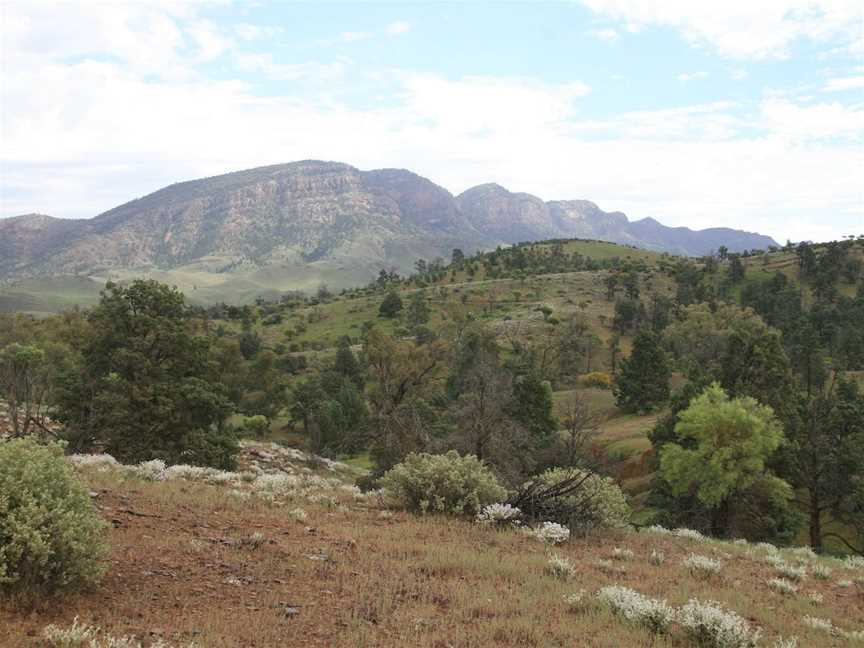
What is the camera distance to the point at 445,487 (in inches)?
626

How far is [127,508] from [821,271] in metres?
167

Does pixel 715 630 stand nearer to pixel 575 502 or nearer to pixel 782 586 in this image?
pixel 782 586

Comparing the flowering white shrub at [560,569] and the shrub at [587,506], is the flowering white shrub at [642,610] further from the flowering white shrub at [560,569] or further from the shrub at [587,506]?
the shrub at [587,506]

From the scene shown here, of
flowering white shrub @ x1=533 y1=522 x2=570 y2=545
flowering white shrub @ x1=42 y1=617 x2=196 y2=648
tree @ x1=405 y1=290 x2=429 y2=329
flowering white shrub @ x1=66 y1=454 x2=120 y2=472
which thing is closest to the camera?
flowering white shrub @ x1=42 y1=617 x2=196 y2=648

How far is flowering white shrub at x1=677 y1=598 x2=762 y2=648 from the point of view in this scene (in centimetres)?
828

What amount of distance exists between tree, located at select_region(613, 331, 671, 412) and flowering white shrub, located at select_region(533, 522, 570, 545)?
227ft

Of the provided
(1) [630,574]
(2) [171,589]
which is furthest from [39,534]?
(1) [630,574]

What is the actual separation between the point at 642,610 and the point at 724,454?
27.8 metres

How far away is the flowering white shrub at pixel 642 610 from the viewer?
8797 mm

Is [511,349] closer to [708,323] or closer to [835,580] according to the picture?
[708,323]

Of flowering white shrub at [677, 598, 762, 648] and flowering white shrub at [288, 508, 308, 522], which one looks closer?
flowering white shrub at [677, 598, 762, 648]

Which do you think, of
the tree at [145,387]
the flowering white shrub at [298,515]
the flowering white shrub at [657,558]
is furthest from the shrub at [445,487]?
the tree at [145,387]

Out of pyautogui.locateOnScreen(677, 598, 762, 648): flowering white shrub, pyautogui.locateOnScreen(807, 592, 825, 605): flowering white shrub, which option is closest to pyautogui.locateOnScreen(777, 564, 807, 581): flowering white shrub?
pyautogui.locateOnScreen(807, 592, 825, 605): flowering white shrub

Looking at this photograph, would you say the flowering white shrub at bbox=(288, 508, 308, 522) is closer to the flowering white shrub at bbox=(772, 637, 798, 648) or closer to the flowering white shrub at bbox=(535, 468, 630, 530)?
the flowering white shrub at bbox=(535, 468, 630, 530)
